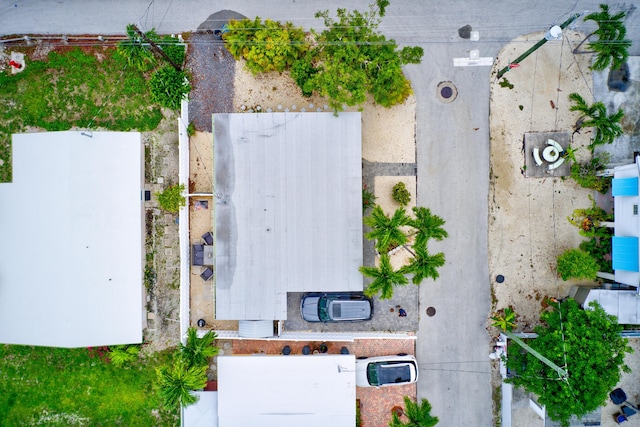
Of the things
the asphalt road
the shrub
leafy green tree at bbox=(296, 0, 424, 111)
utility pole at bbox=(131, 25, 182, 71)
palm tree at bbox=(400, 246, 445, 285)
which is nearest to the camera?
palm tree at bbox=(400, 246, 445, 285)

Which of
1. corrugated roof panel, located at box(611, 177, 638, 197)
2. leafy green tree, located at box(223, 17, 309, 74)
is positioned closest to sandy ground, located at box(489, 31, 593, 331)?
corrugated roof panel, located at box(611, 177, 638, 197)

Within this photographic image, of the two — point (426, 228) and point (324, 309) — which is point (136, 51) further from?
point (426, 228)

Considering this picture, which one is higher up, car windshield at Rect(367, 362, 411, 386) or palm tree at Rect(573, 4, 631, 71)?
palm tree at Rect(573, 4, 631, 71)

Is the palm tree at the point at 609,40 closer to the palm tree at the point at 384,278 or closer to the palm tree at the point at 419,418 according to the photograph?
the palm tree at the point at 384,278

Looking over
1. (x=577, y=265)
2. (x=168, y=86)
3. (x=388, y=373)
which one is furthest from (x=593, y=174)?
(x=168, y=86)

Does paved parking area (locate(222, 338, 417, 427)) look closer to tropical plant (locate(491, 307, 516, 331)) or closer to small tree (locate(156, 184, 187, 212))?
tropical plant (locate(491, 307, 516, 331))

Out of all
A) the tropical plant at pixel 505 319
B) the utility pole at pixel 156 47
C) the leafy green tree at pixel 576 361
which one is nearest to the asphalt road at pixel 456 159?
the tropical plant at pixel 505 319
